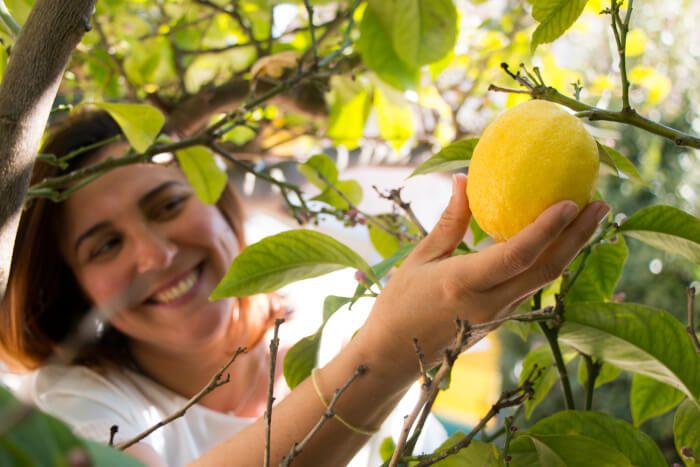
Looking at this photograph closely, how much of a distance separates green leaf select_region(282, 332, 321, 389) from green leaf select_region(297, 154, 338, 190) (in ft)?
0.96

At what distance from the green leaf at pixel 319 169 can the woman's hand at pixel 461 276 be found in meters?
0.41

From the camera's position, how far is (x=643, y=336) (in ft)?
1.54

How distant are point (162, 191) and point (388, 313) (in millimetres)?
788

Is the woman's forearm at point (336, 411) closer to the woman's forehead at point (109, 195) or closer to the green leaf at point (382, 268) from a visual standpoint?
the green leaf at point (382, 268)

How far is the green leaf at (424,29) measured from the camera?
68cm

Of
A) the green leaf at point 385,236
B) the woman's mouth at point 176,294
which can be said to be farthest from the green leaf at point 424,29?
the woman's mouth at point 176,294

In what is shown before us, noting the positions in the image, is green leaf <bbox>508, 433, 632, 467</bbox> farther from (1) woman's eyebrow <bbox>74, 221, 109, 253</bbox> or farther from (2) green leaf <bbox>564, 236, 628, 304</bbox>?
(1) woman's eyebrow <bbox>74, 221, 109, 253</bbox>

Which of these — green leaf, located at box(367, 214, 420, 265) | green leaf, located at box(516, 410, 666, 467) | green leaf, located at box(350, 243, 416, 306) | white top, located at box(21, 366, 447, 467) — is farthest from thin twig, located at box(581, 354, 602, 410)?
white top, located at box(21, 366, 447, 467)

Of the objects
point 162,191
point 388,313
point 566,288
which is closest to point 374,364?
point 388,313

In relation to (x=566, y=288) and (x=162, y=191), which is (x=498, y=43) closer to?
(x=162, y=191)

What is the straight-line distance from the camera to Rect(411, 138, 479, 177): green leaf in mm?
485

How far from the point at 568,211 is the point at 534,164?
3cm

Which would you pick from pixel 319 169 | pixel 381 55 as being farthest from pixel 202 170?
pixel 381 55

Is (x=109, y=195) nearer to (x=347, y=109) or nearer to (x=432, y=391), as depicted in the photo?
(x=347, y=109)
